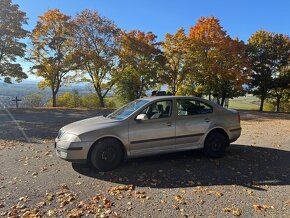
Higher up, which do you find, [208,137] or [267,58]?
[267,58]

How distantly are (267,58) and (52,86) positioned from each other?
80.6 feet

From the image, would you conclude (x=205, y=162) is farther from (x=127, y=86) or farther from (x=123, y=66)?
(x=127, y=86)

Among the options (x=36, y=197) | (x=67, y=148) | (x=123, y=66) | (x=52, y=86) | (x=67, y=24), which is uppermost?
(x=67, y=24)

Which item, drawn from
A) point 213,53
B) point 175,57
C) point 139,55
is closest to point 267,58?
point 213,53

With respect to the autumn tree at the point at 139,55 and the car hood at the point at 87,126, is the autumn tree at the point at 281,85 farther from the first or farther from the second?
the car hood at the point at 87,126

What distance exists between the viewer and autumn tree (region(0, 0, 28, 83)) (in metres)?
23.0

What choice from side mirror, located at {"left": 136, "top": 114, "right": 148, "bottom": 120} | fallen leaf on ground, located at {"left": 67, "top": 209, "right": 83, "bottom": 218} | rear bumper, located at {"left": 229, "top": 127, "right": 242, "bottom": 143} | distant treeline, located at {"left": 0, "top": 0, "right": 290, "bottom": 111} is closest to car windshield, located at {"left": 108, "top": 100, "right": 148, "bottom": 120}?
side mirror, located at {"left": 136, "top": 114, "right": 148, "bottom": 120}

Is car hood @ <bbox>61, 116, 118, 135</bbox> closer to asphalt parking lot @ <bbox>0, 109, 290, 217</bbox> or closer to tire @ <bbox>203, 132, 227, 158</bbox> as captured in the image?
asphalt parking lot @ <bbox>0, 109, 290, 217</bbox>

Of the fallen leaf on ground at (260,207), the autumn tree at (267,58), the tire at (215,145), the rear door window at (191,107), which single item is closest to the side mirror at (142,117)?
the rear door window at (191,107)

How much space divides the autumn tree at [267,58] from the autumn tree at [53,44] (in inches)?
830

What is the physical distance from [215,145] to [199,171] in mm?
1263

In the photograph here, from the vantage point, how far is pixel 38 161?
700 centimetres

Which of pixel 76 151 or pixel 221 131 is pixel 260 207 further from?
pixel 76 151

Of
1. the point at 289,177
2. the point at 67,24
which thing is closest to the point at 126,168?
the point at 289,177
